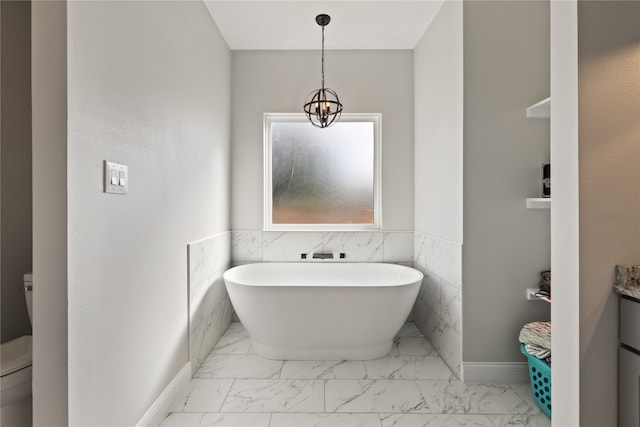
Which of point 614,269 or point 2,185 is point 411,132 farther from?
point 2,185

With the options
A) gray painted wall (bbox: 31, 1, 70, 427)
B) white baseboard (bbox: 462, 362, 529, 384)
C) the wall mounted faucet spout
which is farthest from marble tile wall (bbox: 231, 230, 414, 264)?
A: gray painted wall (bbox: 31, 1, 70, 427)

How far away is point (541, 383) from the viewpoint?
1.86 m

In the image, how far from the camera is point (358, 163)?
3424 mm

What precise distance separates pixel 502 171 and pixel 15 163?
2.66 m

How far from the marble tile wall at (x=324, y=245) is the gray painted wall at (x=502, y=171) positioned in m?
1.13

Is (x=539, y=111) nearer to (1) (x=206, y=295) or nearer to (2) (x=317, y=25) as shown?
(2) (x=317, y=25)

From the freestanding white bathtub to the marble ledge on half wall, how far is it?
1.34 metres

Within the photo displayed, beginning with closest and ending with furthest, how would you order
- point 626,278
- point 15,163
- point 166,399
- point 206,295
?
1. point 626,278
2. point 15,163
3. point 166,399
4. point 206,295

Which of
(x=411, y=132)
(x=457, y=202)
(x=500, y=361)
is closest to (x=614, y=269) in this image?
(x=457, y=202)

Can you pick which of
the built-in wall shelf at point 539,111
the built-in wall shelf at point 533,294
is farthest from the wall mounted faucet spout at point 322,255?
the built-in wall shelf at point 539,111

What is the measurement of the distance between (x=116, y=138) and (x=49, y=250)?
1.78ft

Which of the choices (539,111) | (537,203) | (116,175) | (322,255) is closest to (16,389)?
(116,175)

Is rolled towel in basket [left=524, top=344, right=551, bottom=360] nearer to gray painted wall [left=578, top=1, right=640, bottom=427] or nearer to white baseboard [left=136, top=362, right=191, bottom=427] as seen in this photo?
gray painted wall [left=578, top=1, right=640, bottom=427]

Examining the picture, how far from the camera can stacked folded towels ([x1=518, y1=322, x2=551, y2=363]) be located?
1.87 m
